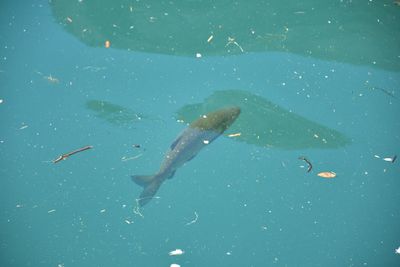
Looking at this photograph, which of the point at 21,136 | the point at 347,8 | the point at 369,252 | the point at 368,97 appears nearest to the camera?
the point at 347,8

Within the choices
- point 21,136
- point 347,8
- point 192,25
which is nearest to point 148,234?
point 21,136

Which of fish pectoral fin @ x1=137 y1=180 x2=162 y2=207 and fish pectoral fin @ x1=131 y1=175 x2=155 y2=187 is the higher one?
fish pectoral fin @ x1=131 y1=175 x2=155 y2=187

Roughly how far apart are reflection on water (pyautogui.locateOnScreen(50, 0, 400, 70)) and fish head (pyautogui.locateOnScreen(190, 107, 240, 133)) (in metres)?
1.38

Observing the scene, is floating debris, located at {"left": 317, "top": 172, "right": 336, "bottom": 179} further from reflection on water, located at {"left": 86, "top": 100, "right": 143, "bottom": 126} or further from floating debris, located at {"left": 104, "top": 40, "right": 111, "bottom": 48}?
floating debris, located at {"left": 104, "top": 40, "right": 111, "bottom": 48}

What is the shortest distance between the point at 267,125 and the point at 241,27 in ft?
5.29

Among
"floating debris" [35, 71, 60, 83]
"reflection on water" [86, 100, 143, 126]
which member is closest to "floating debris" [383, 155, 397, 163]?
"reflection on water" [86, 100, 143, 126]

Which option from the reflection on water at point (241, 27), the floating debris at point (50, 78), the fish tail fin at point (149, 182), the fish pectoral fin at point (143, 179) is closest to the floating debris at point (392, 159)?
the reflection on water at point (241, 27)

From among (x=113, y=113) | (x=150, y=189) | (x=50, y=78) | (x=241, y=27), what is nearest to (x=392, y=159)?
(x=241, y=27)

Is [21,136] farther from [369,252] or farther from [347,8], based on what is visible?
[369,252]

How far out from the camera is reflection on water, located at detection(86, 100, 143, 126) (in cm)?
544

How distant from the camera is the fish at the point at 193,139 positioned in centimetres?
385

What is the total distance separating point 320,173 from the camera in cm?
560

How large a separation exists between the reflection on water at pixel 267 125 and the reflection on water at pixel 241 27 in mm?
760

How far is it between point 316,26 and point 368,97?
1.37 m
